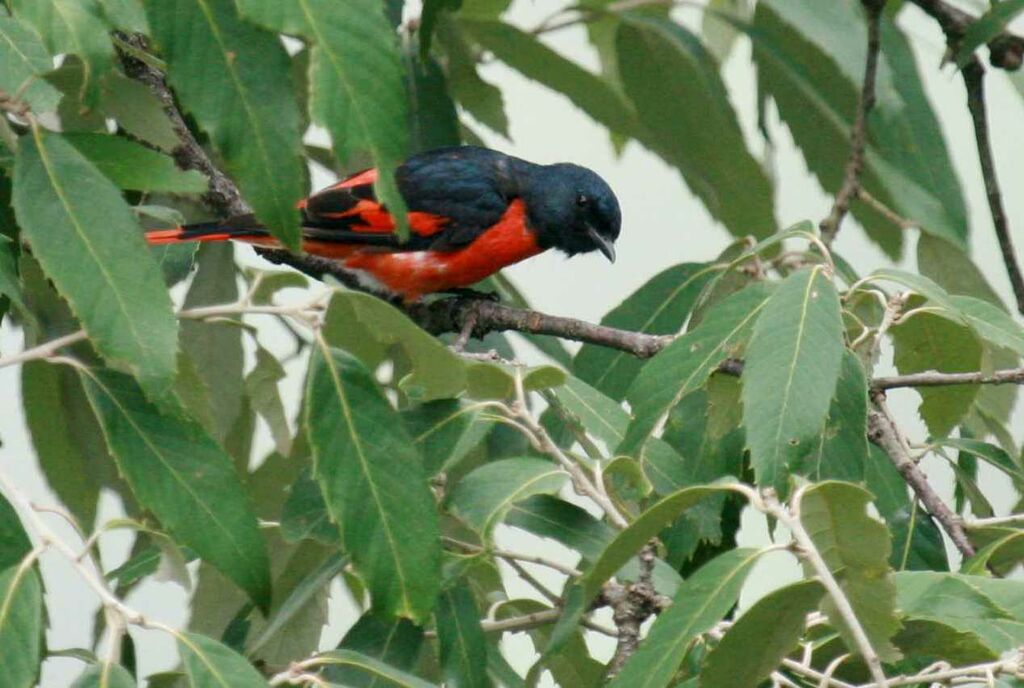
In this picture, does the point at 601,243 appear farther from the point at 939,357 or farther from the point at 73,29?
the point at 73,29

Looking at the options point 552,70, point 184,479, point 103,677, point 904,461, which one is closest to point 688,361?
point 904,461

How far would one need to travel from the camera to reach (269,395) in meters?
3.07

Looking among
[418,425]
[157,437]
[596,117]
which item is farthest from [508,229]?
[157,437]

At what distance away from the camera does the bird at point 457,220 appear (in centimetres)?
395

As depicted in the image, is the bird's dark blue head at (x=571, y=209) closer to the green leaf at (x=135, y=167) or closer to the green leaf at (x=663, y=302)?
the green leaf at (x=663, y=302)

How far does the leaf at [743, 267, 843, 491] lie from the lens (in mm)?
1850

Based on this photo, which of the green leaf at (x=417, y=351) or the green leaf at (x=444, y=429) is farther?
the green leaf at (x=444, y=429)

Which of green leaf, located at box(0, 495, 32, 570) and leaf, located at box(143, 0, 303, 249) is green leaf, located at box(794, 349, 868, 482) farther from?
green leaf, located at box(0, 495, 32, 570)

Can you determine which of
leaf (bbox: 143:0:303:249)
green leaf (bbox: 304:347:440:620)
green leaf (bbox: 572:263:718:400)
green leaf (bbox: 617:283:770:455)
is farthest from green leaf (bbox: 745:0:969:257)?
leaf (bbox: 143:0:303:249)

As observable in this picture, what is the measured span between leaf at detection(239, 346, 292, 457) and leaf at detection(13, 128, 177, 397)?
1.26 meters

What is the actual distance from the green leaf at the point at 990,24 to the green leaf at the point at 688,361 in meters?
0.93

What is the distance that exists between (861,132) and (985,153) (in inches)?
10.7

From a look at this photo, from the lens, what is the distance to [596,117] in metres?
3.74

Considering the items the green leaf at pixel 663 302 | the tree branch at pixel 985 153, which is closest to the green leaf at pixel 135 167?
the green leaf at pixel 663 302
